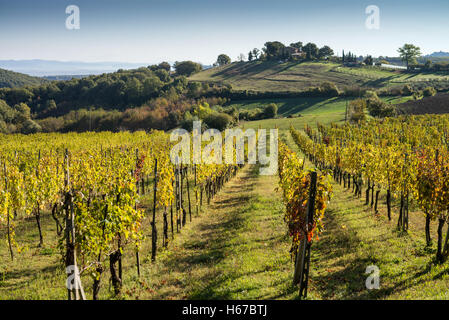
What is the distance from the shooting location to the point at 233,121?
7181 centimetres

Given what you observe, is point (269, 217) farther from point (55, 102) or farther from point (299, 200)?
point (55, 102)

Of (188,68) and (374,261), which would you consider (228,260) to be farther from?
(188,68)

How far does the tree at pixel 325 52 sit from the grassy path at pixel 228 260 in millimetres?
143286

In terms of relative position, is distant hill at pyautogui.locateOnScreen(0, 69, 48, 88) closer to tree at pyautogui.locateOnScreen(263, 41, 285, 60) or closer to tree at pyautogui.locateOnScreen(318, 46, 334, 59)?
tree at pyautogui.locateOnScreen(263, 41, 285, 60)

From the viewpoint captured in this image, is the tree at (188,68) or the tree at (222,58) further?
the tree at (222,58)

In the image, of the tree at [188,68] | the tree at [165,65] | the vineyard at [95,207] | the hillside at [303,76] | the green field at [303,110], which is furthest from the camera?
the tree at [165,65]

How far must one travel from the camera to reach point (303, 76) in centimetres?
11406

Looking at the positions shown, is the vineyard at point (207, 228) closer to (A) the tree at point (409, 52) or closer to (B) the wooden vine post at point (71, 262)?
(B) the wooden vine post at point (71, 262)

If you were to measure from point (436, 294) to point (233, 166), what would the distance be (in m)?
24.6

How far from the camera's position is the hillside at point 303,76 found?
98.2 metres

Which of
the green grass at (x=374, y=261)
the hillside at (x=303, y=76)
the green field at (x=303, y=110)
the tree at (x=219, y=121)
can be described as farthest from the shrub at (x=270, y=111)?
the green grass at (x=374, y=261)

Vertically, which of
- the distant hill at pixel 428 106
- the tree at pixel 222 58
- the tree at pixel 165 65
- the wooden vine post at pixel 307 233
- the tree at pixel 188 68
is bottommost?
the wooden vine post at pixel 307 233

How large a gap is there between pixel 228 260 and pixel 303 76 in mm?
112541
